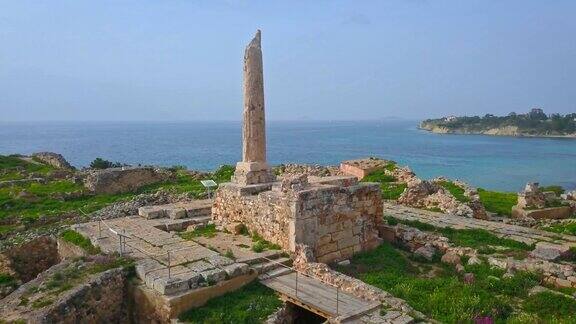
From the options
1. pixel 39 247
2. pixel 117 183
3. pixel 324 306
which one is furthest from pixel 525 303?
pixel 117 183

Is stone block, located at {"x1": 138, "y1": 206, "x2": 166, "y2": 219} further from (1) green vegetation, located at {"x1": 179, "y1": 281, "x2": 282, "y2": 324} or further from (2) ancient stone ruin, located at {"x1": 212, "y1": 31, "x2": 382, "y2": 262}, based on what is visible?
(1) green vegetation, located at {"x1": 179, "y1": 281, "x2": 282, "y2": 324}

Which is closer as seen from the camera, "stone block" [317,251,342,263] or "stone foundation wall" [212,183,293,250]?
"stone foundation wall" [212,183,293,250]

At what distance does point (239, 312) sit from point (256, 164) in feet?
22.2

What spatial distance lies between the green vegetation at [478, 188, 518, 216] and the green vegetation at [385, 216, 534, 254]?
6.44 metres

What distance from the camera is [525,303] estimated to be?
977 cm

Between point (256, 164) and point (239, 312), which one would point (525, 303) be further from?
point (256, 164)

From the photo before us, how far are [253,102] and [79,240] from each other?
657 cm

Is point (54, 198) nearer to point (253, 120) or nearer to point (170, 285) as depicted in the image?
point (253, 120)

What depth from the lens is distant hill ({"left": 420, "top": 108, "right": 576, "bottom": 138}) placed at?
134 m

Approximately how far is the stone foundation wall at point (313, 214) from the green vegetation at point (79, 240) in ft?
12.6

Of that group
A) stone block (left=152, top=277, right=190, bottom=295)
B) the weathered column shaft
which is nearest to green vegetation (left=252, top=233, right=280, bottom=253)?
stone block (left=152, top=277, right=190, bottom=295)

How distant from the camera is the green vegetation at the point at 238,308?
9109 millimetres

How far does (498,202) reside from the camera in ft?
74.3

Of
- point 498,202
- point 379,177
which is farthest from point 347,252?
point 379,177
